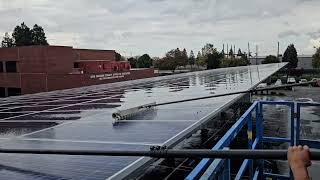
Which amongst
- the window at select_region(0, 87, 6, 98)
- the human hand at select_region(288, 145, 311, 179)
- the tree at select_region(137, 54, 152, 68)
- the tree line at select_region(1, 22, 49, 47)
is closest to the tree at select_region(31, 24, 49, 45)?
the tree line at select_region(1, 22, 49, 47)

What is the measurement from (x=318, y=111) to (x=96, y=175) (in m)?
31.8

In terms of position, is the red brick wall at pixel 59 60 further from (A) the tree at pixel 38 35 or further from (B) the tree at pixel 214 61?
(A) the tree at pixel 38 35

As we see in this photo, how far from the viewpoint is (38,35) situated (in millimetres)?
119312

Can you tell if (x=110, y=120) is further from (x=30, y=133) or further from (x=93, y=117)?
(x=30, y=133)

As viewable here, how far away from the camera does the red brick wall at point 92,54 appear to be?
5816cm

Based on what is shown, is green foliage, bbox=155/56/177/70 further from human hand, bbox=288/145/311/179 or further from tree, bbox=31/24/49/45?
human hand, bbox=288/145/311/179

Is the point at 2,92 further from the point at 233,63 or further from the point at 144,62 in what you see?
the point at 144,62

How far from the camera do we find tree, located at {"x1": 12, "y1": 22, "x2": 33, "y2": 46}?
115 meters

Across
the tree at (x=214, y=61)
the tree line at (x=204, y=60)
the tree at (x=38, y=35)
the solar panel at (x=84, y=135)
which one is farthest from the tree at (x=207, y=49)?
the solar panel at (x=84, y=135)

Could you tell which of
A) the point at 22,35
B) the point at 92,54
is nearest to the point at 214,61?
the point at 92,54

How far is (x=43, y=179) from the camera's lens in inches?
246

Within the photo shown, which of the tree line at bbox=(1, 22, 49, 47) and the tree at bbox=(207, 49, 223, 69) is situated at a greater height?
the tree line at bbox=(1, 22, 49, 47)

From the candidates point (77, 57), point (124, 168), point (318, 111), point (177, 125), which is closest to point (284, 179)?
point (177, 125)

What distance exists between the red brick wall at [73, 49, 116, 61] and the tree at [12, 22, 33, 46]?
55.5 metres
